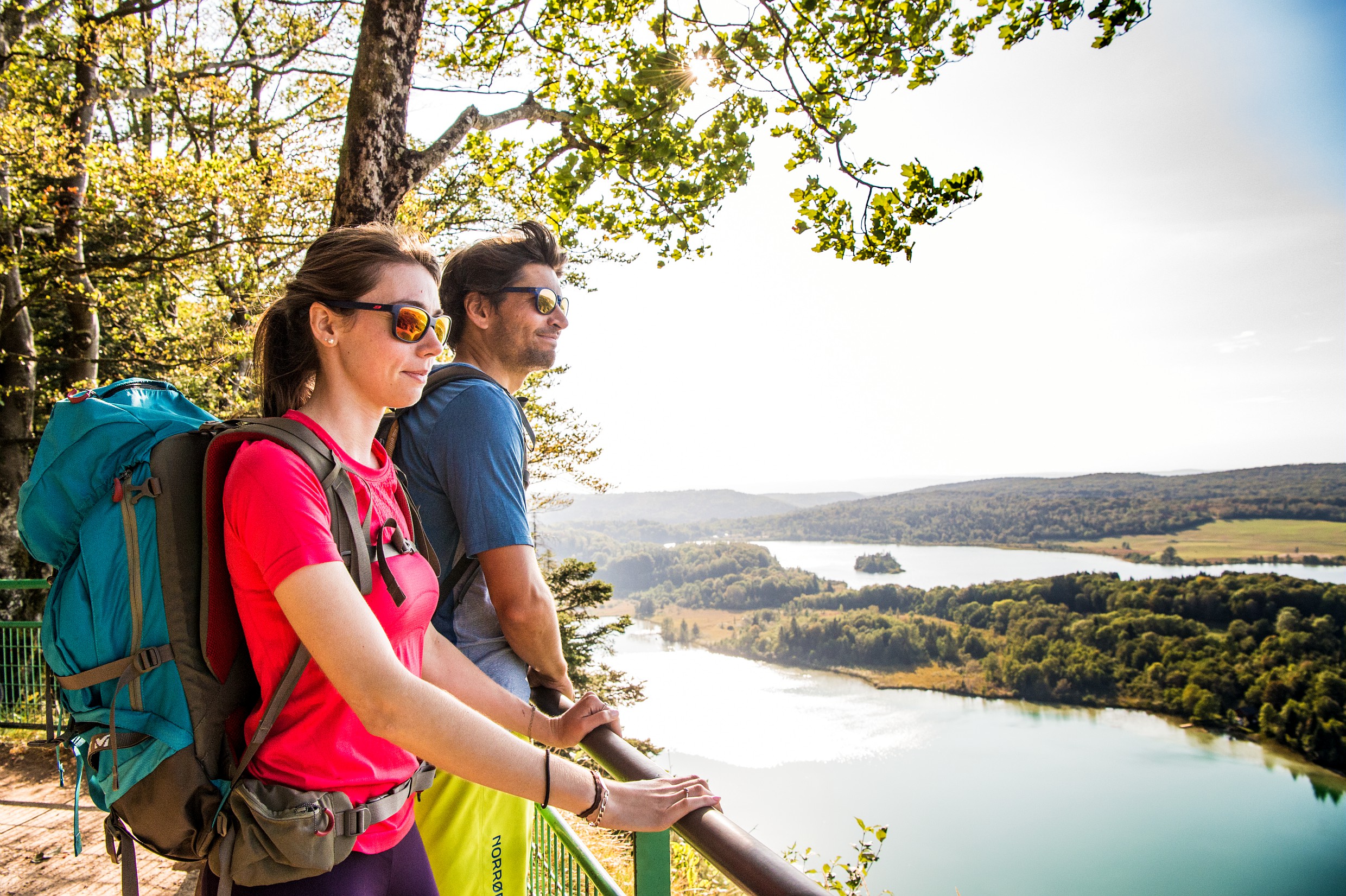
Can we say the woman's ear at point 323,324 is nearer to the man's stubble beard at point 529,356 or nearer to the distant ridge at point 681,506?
the man's stubble beard at point 529,356

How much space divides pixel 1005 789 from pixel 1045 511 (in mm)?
75653

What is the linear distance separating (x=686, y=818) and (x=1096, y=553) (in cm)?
14639

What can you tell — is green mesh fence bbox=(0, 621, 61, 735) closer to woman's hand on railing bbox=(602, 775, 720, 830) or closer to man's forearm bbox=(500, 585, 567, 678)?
man's forearm bbox=(500, 585, 567, 678)

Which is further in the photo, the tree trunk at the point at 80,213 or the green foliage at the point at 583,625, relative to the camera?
the green foliage at the point at 583,625

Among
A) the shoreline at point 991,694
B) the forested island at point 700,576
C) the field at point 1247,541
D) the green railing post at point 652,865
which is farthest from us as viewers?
the forested island at point 700,576

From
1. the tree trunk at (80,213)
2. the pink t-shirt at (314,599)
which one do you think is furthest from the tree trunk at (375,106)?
the tree trunk at (80,213)

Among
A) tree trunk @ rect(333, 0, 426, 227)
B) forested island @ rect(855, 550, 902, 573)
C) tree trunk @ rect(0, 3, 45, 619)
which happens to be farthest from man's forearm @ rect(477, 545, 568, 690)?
forested island @ rect(855, 550, 902, 573)

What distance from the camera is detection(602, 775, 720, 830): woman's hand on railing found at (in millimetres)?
1169

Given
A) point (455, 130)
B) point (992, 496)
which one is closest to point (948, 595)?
point (992, 496)

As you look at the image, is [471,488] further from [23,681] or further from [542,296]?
[23,681]

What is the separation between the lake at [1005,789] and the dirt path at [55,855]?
52.5 metres

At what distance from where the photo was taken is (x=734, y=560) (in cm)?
13462

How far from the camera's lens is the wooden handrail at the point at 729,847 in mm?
950

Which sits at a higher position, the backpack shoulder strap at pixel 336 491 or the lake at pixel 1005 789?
the backpack shoulder strap at pixel 336 491
